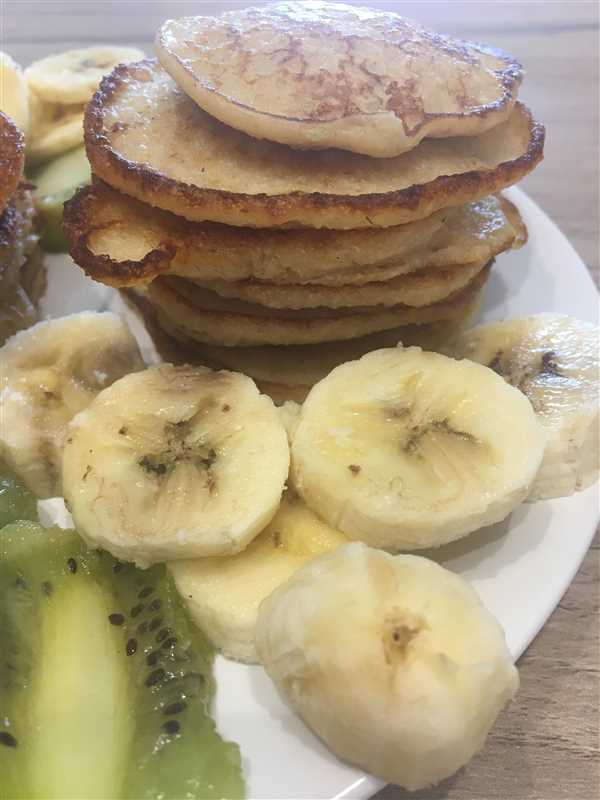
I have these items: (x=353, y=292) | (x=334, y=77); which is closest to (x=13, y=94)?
(x=334, y=77)

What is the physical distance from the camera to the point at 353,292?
1.60 m

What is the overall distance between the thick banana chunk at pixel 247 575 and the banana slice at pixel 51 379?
42 centimetres

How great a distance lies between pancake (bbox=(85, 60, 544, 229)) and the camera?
1444 millimetres

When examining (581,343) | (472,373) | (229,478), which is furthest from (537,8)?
(229,478)

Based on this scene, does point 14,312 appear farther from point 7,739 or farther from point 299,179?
point 7,739

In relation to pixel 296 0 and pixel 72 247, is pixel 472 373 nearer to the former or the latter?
pixel 72 247

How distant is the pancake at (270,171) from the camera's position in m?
1.44

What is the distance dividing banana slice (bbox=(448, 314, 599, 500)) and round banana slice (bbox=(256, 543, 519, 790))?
Result: 450mm

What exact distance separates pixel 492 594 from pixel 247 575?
423mm

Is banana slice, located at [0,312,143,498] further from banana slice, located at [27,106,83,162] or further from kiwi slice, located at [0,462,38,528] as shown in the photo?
banana slice, located at [27,106,83,162]

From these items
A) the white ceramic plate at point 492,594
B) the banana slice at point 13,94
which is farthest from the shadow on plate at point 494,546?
the banana slice at point 13,94

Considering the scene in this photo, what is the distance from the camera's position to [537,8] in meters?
4.11

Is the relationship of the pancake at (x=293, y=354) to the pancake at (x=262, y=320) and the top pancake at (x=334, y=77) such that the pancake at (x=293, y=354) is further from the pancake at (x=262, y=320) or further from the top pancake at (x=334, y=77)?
the top pancake at (x=334, y=77)

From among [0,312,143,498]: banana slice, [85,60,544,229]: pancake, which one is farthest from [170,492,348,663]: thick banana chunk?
[85,60,544,229]: pancake
